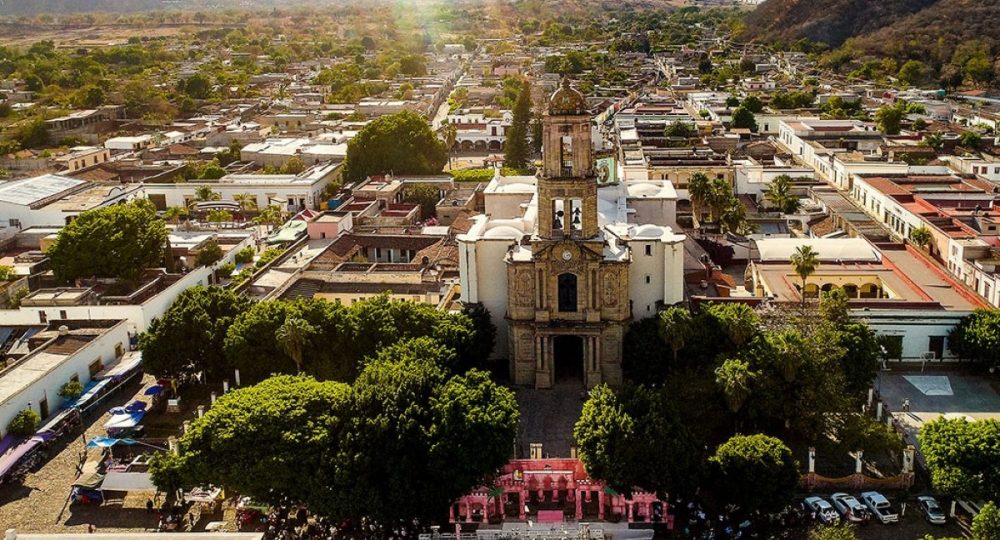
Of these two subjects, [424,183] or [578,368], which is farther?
[424,183]

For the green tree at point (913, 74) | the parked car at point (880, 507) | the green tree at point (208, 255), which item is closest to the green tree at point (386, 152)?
the green tree at point (208, 255)

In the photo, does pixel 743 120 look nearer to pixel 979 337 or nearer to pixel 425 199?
pixel 425 199

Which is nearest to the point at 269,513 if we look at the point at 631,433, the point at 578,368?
the point at 631,433

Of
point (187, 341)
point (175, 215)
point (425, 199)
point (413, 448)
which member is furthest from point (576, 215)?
point (175, 215)

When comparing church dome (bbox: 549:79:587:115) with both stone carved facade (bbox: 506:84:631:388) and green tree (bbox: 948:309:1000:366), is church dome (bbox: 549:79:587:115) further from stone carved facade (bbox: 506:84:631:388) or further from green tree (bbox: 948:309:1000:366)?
green tree (bbox: 948:309:1000:366)

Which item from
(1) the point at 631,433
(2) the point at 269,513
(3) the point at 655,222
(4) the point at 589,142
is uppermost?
(4) the point at 589,142

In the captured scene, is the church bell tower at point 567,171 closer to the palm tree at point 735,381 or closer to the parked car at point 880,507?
the palm tree at point 735,381

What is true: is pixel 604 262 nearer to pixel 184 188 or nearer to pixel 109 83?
pixel 184 188

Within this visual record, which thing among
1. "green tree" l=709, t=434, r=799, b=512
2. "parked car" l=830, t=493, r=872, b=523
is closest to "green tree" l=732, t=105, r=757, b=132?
"parked car" l=830, t=493, r=872, b=523
